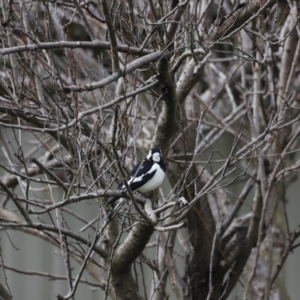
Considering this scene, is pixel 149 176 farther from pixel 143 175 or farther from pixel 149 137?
pixel 149 137

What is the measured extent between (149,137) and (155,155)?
238cm

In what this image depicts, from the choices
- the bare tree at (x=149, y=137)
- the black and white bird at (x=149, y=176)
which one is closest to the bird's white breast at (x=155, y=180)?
the black and white bird at (x=149, y=176)

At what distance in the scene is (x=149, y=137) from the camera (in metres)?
6.33

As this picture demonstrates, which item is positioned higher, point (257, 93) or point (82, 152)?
point (257, 93)

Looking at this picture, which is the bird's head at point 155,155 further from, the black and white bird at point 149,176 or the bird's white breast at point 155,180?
the bird's white breast at point 155,180

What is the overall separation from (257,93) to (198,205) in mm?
1061

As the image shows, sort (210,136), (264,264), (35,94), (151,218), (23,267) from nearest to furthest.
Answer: (151,218) < (35,94) < (264,264) < (210,136) < (23,267)

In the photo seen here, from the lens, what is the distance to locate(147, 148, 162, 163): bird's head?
388 centimetres

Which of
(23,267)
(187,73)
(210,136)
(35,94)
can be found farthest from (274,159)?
(23,267)

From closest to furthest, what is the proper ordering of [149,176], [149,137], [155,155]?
[155,155], [149,176], [149,137]

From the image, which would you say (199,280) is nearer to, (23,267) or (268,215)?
(268,215)

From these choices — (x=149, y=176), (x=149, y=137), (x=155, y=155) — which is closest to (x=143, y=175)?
(x=149, y=176)

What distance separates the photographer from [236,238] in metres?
5.02

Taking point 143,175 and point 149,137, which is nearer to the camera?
point 143,175
